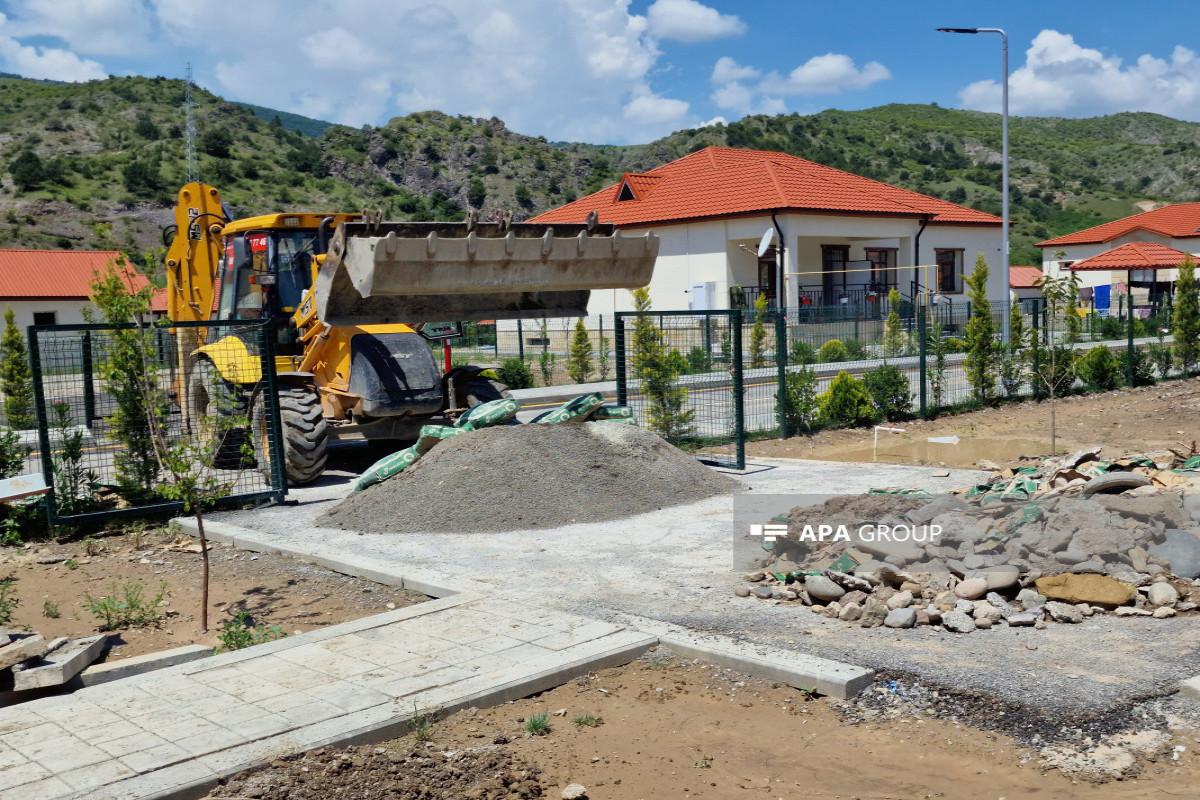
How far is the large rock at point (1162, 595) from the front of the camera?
252 inches

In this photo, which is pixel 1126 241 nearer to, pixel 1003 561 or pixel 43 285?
pixel 43 285

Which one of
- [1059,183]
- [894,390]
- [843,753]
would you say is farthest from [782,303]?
[1059,183]

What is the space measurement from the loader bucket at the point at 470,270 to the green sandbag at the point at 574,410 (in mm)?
990

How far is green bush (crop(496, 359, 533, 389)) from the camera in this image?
26.3 metres

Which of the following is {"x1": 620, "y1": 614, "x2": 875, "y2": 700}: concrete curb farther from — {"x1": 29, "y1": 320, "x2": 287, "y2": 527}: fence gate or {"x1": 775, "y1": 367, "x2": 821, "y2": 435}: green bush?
{"x1": 775, "y1": 367, "x2": 821, "y2": 435}: green bush

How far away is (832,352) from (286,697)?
652 inches

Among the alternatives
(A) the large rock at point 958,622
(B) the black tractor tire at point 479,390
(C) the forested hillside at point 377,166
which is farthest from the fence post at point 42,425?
(C) the forested hillside at point 377,166

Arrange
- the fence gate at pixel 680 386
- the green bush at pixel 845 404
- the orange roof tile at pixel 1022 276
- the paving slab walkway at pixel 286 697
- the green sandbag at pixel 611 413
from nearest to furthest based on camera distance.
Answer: the paving slab walkway at pixel 286 697 → the green sandbag at pixel 611 413 → the fence gate at pixel 680 386 → the green bush at pixel 845 404 → the orange roof tile at pixel 1022 276

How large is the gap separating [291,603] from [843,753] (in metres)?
Result: 4.29

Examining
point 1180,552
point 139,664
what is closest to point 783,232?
point 1180,552

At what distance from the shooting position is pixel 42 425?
30.7 feet

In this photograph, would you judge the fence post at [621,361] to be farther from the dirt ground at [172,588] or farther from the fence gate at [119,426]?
the dirt ground at [172,588]

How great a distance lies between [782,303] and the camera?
116 feet

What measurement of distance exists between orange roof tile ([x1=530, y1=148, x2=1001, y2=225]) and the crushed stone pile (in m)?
25.7
